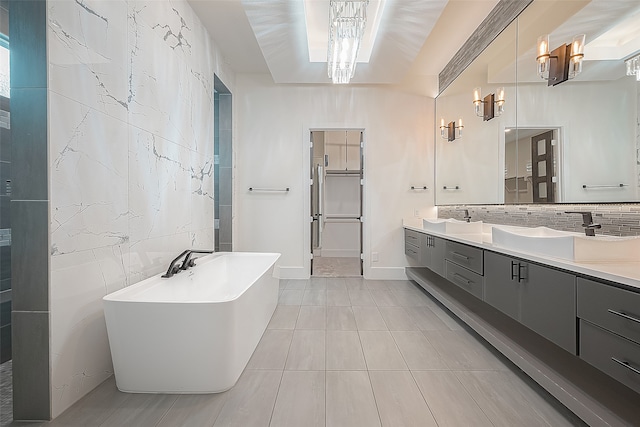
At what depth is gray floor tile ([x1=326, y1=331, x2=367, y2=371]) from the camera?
2.16 meters

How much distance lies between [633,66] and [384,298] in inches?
112

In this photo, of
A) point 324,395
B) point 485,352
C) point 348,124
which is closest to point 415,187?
point 348,124

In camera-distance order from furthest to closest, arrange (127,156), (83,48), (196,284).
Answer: (196,284)
(127,156)
(83,48)

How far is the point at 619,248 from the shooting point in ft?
5.18

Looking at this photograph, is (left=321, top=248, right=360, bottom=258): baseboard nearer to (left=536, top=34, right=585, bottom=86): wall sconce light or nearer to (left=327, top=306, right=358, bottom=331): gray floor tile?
(left=327, top=306, right=358, bottom=331): gray floor tile

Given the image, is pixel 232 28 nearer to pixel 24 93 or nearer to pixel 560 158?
pixel 24 93

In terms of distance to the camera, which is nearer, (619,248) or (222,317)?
(619,248)

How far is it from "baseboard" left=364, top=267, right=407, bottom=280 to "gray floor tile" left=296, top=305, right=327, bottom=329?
1.45 m

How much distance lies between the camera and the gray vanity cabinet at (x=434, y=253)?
10.8ft

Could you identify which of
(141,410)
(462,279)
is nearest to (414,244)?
(462,279)

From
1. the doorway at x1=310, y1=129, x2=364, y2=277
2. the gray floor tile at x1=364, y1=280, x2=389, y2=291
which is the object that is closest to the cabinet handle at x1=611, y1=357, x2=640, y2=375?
the gray floor tile at x1=364, y1=280, x2=389, y2=291

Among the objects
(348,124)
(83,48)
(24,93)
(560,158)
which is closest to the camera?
(24,93)

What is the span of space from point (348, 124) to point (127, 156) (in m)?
3.12

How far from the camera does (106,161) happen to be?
1913 millimetres
